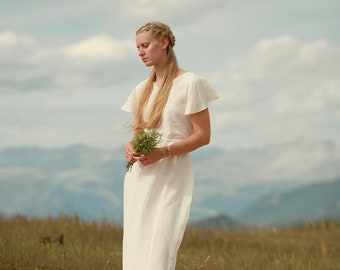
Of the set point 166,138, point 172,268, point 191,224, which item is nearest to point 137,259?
point 172,268

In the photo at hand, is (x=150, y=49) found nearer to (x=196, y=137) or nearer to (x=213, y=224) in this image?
(x=196, y=137)

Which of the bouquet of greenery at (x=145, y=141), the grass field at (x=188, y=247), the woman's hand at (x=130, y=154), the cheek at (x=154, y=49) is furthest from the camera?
the grass field at (x=188, y=247)

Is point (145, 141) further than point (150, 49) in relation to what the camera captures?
No

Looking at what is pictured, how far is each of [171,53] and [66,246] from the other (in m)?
5.27

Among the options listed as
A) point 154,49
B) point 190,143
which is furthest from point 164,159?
point 154,49

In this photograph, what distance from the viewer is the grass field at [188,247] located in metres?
Result: 9.97

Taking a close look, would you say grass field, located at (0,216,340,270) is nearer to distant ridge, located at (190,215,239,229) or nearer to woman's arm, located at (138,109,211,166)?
distant ridge, located at (190,215,239,229)

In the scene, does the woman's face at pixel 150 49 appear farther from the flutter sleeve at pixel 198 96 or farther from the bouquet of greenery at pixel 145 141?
the bouquet of greenery at pixel 145 141

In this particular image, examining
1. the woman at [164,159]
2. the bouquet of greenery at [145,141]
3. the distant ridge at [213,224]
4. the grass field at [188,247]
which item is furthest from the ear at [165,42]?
the distant ridge at [213,224]

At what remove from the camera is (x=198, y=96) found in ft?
21.7

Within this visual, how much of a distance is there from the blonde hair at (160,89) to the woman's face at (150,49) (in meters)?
0.04

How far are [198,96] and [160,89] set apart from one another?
326 mm

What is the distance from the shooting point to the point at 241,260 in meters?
10.8

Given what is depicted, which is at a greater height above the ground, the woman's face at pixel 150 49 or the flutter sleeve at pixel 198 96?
the woman's face at pixel 150 49
